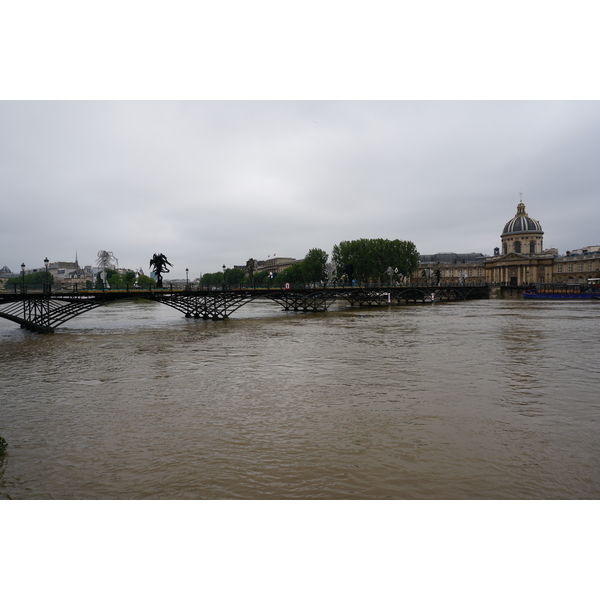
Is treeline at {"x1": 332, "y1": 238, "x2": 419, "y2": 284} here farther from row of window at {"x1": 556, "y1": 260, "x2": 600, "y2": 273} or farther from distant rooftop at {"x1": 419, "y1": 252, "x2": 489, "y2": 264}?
distant rooftop at {"x1": 419, "y1": 252, "x2": 489, "y2": 264}

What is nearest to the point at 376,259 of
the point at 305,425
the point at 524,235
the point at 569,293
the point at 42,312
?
the point at 569,293

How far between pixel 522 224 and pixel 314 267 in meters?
72.4

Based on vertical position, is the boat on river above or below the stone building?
below

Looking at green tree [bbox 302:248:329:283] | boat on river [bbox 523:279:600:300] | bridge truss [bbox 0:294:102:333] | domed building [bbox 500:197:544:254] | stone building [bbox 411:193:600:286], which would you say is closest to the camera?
bridge truss [bbox 0:294:102:333]

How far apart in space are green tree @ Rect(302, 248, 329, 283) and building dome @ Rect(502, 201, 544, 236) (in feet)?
222

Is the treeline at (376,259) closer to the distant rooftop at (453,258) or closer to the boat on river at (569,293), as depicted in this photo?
the boat on river at (569,293)

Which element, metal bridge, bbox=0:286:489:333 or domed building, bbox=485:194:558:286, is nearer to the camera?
metal bridge, bbox=0:286:489:333

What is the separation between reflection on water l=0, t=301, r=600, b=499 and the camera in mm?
6719

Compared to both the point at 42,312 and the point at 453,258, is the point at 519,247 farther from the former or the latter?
the point at 42,312

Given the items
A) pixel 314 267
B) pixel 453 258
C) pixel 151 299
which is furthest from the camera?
pixel 453 258

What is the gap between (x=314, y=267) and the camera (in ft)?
325

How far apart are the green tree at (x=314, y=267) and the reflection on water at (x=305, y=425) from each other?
78.7 metres

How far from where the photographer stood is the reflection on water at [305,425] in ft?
22.0

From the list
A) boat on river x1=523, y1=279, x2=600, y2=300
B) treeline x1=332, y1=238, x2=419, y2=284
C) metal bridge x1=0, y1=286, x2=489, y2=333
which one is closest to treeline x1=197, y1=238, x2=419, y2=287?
treeline x1=332, y1=238, x2=419, y2=284
